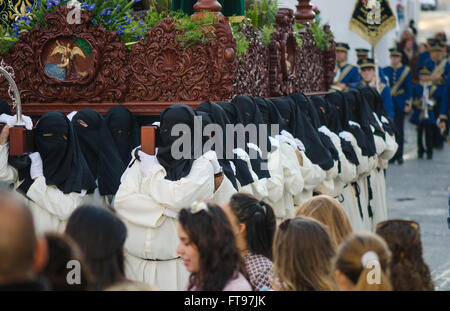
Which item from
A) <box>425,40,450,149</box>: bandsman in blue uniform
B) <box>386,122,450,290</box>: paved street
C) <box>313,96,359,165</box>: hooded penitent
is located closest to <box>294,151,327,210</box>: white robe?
<box>313,96,359,165</box>: hooded penitent

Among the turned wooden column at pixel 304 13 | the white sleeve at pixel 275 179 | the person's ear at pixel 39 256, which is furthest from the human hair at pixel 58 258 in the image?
the turned wooden column at pixel 304 13

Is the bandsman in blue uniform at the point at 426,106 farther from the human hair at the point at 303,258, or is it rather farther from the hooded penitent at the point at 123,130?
the human hair at the point at 303,258

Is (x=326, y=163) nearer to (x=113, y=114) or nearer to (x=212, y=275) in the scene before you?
(x=113, y=114)

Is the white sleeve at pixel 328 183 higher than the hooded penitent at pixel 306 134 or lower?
lower

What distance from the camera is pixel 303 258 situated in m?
3.82

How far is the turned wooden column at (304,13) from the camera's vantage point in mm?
10391

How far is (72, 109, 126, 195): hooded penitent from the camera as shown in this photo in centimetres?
611

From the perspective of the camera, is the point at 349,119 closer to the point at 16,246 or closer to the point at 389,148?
the point at 389,148

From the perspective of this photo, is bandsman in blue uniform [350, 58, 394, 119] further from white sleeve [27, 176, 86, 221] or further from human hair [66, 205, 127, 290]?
human hair [66, 205, 127, 290]

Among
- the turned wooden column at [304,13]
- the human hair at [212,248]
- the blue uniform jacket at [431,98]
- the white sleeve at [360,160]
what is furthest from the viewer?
the blue uniform jacket at [431,98]

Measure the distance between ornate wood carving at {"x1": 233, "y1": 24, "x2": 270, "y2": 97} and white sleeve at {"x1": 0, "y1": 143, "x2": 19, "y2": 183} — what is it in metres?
2.09

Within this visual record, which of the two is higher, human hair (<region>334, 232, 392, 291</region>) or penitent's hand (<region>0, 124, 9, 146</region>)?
penitent's hand (<region>0, 124, 9, 146</region>)

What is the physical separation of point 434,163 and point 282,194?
11380 mm

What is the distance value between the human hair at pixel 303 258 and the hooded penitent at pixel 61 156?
7.18 feet
